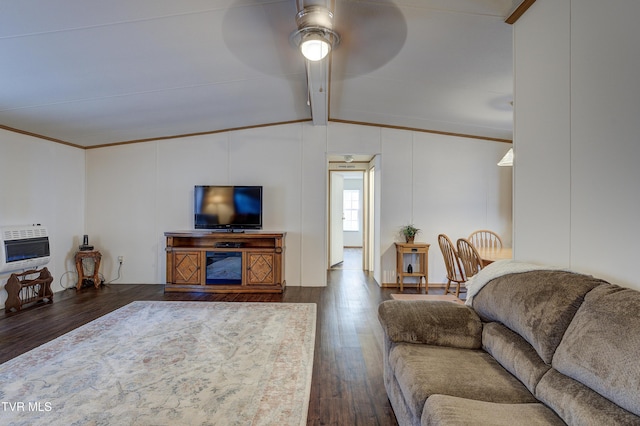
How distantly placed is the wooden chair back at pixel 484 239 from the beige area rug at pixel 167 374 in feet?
10.4

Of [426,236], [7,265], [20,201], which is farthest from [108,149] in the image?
[426,236]

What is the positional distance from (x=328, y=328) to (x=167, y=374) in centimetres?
159

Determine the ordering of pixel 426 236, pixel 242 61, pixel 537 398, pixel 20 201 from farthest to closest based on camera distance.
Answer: pixel 426 236 → pixel 20 201 → pixel 242 61 → pixel 537 398

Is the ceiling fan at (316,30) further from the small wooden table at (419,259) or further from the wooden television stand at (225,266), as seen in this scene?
the small wooden table at (419,259)

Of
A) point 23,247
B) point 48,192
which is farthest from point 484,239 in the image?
point 48,192

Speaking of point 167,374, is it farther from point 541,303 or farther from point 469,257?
point 469,257

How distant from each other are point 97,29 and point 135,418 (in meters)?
2.63

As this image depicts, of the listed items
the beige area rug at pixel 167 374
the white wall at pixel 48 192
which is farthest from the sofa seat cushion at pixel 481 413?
the white wall at pixel 48 192

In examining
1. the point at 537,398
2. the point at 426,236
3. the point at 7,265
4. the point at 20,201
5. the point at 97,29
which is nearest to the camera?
the point at 537,398

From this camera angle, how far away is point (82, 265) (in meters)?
5.07

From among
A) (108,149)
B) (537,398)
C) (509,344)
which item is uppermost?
(108,149)

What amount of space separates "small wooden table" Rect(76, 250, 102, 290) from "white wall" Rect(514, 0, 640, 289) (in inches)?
225

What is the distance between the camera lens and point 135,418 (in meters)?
1.89

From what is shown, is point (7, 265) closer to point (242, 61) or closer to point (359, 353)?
point (242, 61)
